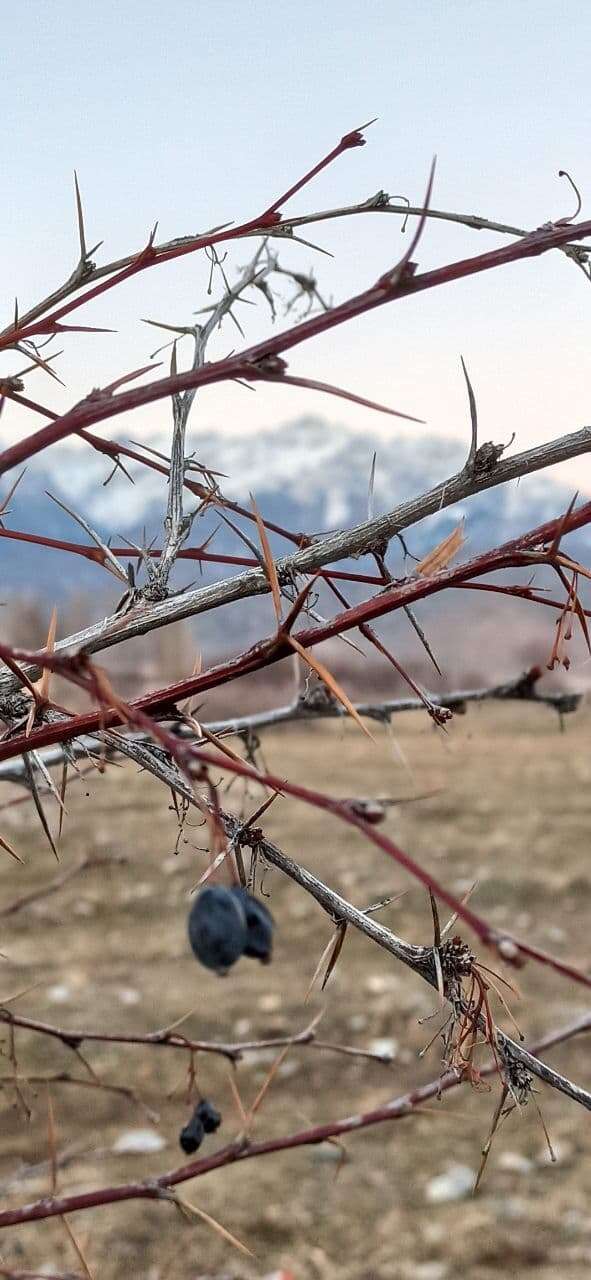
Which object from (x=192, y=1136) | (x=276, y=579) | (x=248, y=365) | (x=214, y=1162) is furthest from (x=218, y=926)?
(x=192, y=1136)

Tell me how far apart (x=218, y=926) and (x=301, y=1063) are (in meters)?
2.38

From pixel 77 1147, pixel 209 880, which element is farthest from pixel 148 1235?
pixel 209 880

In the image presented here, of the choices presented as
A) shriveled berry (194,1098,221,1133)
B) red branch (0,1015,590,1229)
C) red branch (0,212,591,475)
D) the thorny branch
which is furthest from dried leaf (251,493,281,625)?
shriveled berry (194,1098,221,1133)

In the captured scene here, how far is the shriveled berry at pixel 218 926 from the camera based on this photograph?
56 centimetres

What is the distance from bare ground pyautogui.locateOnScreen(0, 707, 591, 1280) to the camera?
2031mm

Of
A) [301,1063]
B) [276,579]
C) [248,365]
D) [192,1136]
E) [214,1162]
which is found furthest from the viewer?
[301,1063]

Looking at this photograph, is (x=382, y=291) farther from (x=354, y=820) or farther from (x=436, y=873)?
(x=436, y=873)

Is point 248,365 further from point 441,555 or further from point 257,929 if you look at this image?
point 257,929

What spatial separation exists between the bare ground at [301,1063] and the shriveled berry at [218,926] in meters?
0.15

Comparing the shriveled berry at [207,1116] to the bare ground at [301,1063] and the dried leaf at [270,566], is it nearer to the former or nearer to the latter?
the bare ground at [301,1063]

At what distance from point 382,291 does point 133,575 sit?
0.28 meters

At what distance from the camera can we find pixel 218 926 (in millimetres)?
559

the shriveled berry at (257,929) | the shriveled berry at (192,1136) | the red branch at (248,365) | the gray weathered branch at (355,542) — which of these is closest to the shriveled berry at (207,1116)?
the shriveled berry at (192,1136)

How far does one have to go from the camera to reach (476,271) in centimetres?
45
